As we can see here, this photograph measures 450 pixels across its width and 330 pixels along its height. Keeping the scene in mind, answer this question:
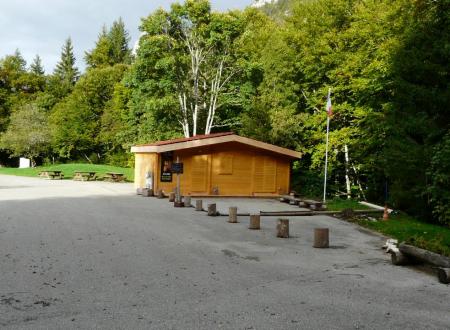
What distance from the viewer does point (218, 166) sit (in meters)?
23.1

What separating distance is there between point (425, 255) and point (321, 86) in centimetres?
2362

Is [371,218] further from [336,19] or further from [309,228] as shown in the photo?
[336,19]

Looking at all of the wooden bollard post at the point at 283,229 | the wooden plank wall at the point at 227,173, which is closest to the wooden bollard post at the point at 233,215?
the wooden bollard post at the point at 283,229

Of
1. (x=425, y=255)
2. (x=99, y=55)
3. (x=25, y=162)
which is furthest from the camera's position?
(x=99, y=55)

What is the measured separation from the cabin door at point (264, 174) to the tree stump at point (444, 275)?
16.6 metres

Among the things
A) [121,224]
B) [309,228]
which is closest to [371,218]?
[309,228]

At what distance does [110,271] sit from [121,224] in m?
5.09

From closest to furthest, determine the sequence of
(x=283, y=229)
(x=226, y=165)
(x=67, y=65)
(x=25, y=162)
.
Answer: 1. (x=283, y=229)
2. (x=226, y=165)
3. (x=25, y=162)
4. (x=67, y=65)

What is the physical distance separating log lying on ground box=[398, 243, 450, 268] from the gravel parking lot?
0.30m

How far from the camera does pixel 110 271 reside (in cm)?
733

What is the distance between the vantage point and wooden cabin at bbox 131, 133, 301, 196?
2222 centimetres

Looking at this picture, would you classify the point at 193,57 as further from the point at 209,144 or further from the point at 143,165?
the point at 209,144

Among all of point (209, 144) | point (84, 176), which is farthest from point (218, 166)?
point (84, 176)

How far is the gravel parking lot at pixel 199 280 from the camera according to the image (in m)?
5.22
